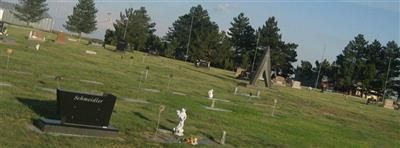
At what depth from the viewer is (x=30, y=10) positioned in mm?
112500

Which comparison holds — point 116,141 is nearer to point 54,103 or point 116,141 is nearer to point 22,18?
point 54,103

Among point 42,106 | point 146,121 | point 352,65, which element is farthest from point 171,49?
point 42,106

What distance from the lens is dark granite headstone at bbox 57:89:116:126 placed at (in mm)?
14148

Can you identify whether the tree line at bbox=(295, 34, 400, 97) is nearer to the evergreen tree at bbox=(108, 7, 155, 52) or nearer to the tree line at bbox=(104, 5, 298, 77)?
the tree line at bbox=(104, 5, 298, 77)

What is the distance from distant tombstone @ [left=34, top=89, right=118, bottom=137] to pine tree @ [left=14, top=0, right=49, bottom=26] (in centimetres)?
10308

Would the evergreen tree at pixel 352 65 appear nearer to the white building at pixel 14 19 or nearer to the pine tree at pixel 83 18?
the pine tree at pixel 83 18

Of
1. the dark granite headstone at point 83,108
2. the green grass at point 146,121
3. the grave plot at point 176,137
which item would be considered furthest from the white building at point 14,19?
the dark granite headstone at point 83,108

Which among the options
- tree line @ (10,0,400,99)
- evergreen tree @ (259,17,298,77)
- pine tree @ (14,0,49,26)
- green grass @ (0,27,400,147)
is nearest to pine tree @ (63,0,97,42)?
tree line @ (10,0,400,99)

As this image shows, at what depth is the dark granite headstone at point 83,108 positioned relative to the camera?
14.1m

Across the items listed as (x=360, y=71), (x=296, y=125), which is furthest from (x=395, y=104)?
(x=296, y=125)

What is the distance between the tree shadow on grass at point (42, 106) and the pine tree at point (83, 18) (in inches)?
3393

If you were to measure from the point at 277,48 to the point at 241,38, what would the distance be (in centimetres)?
806

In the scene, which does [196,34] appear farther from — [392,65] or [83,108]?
[83,108]

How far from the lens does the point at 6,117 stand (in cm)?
1470
